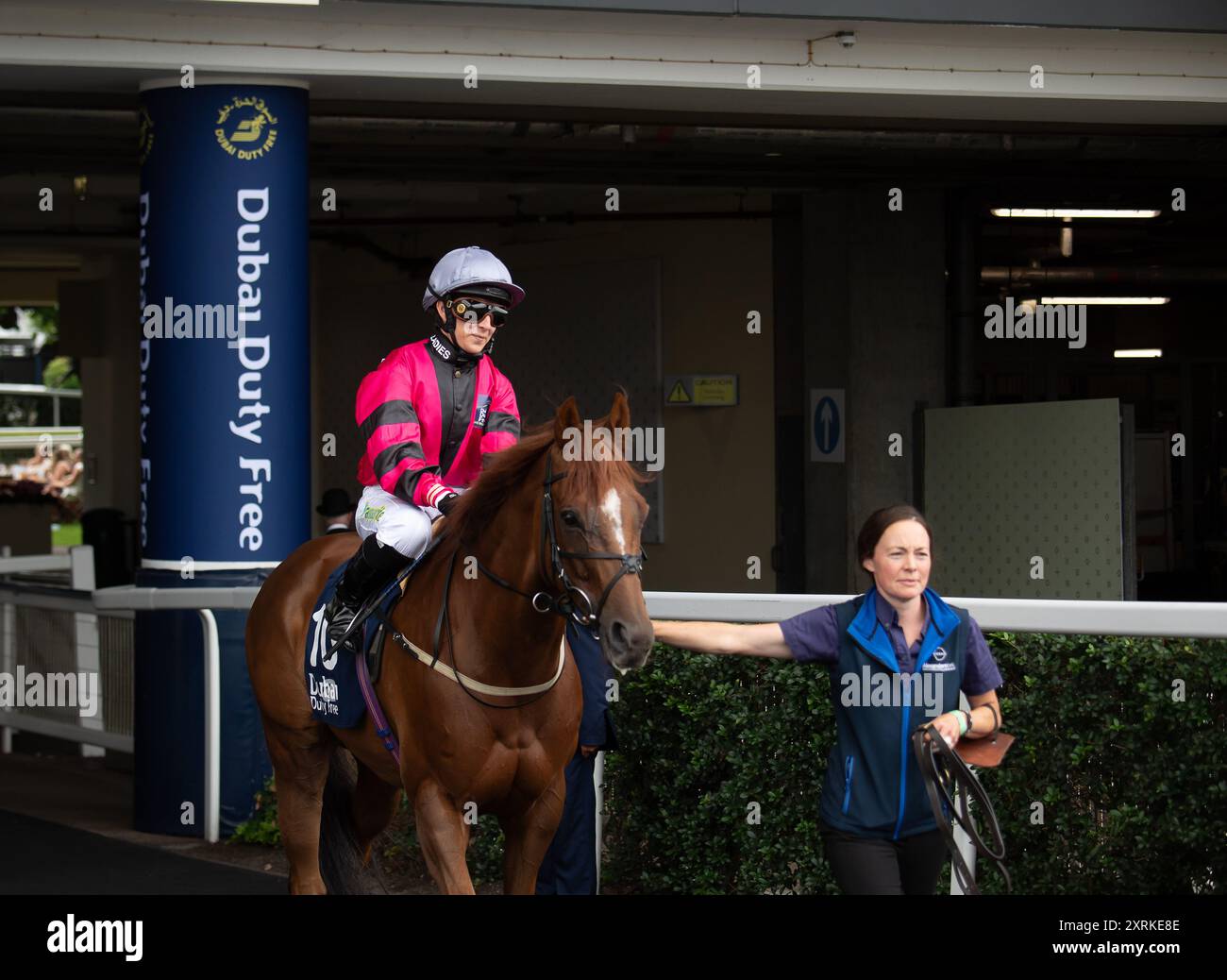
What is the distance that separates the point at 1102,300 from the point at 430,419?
10579 mm

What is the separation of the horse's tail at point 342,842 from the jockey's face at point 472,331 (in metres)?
1.62

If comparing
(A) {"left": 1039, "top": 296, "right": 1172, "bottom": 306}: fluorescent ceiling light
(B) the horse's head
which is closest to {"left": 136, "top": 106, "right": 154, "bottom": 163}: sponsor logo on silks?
(B) the horse's head

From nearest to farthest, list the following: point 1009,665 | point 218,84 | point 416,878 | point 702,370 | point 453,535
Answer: point 453,535 < point 1009,665 < point 416,878 < point 218,84 < point 702,370

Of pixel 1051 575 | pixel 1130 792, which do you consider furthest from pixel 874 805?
pixel 1051 575

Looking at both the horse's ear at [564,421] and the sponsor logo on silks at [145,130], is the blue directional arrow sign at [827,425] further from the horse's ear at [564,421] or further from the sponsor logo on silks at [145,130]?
the horse's ear at [564,421]

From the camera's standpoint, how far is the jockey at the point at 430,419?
438cm

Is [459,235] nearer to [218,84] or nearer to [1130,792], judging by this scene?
[218,84]

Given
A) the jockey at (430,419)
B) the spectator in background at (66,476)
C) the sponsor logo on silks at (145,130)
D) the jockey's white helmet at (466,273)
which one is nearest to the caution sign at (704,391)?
the sponsor logo on silks at (145,130)

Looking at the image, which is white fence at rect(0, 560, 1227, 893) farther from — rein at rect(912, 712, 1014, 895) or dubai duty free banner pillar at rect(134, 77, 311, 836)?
rein at rect(912, 712, 1014, 895)

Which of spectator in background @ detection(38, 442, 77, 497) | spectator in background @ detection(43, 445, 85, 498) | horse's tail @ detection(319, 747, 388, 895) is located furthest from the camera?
spectator in background @ detection(38, 442, 77, 497)

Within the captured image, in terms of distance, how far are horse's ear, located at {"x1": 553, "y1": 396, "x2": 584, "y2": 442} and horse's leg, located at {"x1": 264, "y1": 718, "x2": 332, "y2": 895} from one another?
1.84 meters

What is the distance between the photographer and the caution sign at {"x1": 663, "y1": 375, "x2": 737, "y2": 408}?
1286cm

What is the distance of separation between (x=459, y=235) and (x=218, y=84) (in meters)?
7.30
